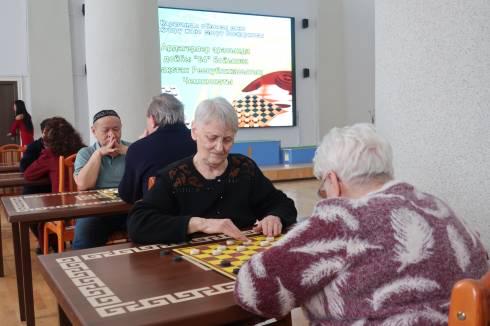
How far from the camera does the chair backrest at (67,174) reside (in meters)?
3.27

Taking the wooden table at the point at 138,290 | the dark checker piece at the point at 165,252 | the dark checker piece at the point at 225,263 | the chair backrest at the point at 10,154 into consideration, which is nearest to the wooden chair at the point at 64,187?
the wooden table at the point at 138,290

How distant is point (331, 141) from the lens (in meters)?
1.20

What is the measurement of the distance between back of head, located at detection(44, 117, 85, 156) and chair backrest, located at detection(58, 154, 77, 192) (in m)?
0.48

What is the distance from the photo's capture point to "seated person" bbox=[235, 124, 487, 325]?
3.31 feet

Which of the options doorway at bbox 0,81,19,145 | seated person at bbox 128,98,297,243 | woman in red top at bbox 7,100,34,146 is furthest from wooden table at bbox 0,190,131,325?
doorway at bbox 0,81,19,145

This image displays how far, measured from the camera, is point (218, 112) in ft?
6.37

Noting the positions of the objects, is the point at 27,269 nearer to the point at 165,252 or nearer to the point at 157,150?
the point at 157,150

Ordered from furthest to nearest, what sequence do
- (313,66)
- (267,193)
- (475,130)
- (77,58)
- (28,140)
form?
(313,66)
(77,58)
(28,140)
(267,193)
(475,130)

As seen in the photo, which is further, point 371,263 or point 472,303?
point 371,263

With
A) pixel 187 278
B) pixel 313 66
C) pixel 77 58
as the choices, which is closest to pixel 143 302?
pixel 187 278

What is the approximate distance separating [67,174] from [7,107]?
6578 mm

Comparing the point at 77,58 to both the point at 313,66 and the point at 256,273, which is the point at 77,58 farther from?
the point at 256,273

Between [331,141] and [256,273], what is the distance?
351mm

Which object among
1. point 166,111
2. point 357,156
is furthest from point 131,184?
point 357,156
